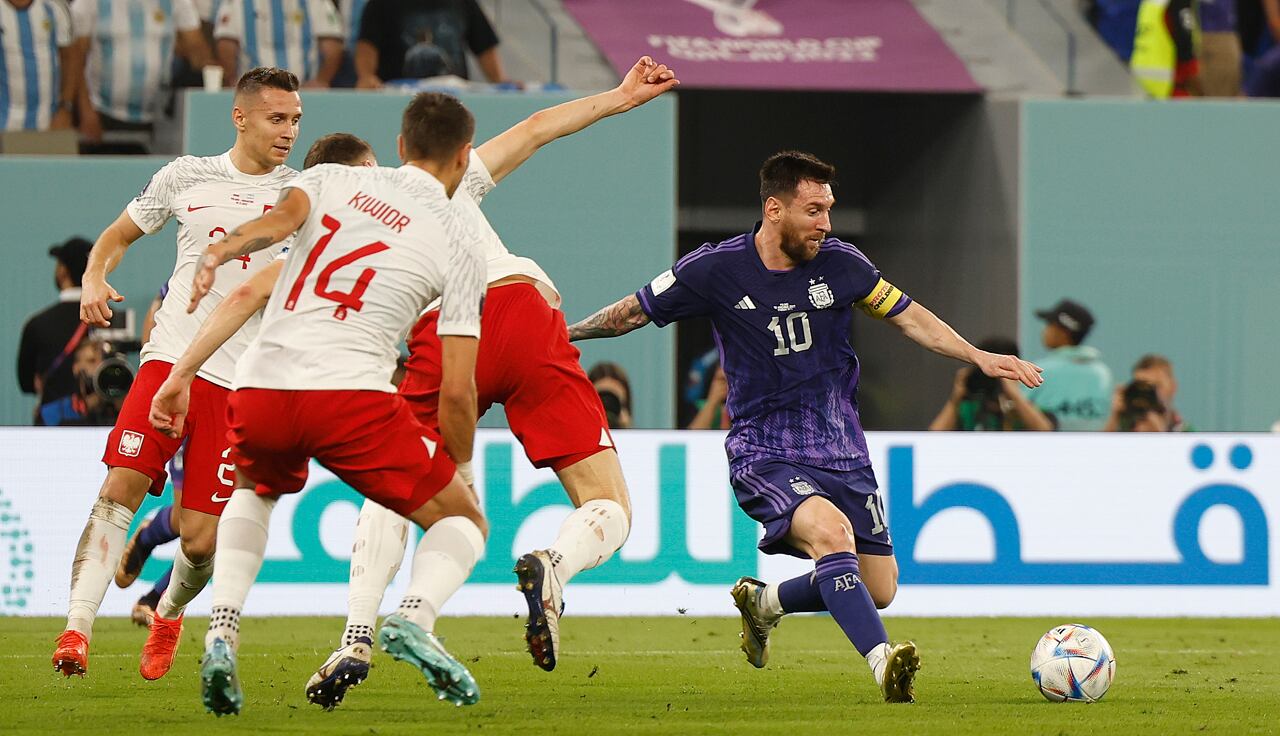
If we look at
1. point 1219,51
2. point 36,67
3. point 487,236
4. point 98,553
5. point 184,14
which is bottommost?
point 98,553

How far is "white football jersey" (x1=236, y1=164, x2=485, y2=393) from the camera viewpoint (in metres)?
5.55

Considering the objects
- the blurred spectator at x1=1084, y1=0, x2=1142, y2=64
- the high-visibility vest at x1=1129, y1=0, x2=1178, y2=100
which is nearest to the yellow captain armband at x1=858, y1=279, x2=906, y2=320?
the high-visibility vest at x1=1129, y1=0, x2=1178, y2=100

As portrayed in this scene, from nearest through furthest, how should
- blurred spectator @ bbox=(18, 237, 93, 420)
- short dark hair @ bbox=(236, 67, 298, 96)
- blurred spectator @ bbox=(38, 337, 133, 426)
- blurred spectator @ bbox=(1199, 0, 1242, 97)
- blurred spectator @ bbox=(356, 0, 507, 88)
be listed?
short dark hair @ bbox=(236, 67, 298, 96) → blurred spectator @ bbox=(38, 337, 133, 426) → blurred spectator @ bbox=(18, 237, 93, 420) → blurred spectator @ bbox=(356, 0, 507, 88) → blurred spectator @ bbox=(1199, 0, 1242, 97)

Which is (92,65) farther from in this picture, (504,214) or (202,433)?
(202,433)

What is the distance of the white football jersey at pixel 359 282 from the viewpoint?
5.55 meters

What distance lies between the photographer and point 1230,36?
16.5m

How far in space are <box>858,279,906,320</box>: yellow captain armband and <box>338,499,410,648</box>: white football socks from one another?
2.04 meters

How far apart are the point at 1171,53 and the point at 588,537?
11.5 metres

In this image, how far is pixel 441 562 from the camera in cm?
581

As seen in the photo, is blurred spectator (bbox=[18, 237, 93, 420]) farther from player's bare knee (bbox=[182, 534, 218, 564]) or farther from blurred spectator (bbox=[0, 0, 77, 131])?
player's bare knee (bbox=[182, 534, 218, 564])

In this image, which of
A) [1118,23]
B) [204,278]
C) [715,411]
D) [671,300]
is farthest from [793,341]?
[1118,23]

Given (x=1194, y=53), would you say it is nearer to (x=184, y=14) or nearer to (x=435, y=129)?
(x=184, y=14)

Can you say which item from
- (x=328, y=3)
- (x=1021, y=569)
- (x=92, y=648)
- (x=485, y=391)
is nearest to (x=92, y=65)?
(x=328, y=3)

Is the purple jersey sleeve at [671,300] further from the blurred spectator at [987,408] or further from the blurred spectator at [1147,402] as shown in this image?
the blurred spectator at [1147,402]
